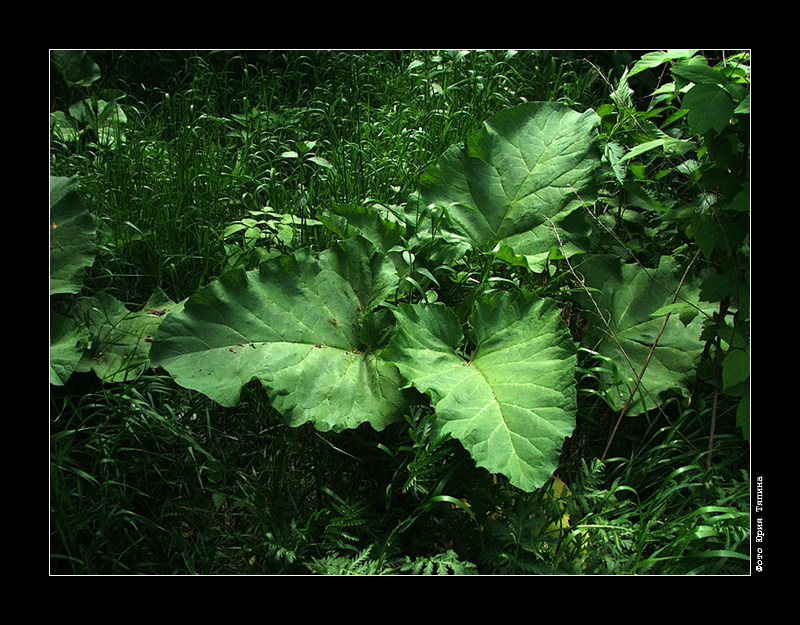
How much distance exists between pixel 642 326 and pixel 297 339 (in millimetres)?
1079

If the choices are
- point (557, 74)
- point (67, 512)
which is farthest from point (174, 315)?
point (557, 74)

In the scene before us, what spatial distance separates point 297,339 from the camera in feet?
7.45

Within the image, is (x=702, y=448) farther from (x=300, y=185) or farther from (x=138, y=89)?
(x=138, y=89)

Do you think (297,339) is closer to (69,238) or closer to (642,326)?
(69,238)

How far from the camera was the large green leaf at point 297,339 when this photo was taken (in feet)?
7.11

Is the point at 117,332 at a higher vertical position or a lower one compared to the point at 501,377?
lower

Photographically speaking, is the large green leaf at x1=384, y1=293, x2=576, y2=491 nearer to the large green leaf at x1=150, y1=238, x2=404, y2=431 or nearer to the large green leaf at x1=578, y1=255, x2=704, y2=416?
the large green leaf at x1=150, y1=238, x2=404, y2=431

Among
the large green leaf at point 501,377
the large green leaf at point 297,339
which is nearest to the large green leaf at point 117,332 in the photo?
the large green leaf at point 297,339

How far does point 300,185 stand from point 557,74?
4.17 feet

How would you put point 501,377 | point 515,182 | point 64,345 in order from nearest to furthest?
point 501,377
point 64,345
point 515,182

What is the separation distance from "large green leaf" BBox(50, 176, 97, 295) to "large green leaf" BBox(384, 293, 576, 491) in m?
1.01

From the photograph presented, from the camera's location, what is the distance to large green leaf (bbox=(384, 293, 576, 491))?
1998 millimetres

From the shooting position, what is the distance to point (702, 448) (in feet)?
7.90

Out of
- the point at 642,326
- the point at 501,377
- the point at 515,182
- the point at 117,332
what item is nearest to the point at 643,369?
the point at 642,326
